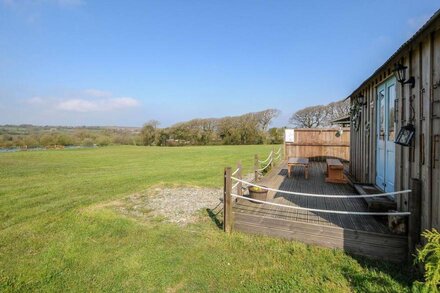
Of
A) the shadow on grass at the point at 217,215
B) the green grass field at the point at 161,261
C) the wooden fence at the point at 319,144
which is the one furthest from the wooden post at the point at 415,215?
the wooden fence at the point at 319,144

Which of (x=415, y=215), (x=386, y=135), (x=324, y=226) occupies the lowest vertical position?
(x=324, y=226)

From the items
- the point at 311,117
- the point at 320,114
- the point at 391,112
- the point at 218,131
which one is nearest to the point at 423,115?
the point at 391,112

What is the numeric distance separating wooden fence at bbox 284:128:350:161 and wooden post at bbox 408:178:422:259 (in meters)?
9.89

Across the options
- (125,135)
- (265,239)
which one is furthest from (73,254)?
(125,135)

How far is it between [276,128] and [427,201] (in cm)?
3418

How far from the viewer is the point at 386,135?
5.00m

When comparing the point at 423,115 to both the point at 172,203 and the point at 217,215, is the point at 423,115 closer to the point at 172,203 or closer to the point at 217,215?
the point at 217,215

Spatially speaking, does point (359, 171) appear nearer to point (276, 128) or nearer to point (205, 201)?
point (205, 201)

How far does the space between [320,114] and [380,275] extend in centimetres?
3488

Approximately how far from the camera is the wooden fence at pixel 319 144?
1245cm

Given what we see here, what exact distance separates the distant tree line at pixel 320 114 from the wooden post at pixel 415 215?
32.4 m

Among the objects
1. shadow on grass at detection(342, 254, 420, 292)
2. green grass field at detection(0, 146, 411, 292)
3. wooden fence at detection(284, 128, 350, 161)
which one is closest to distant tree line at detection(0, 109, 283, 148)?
wooden fence at detection(284, 128, 350, 161)

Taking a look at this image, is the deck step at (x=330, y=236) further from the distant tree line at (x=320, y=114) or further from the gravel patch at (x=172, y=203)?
the distant tree line at (x=320, y=114)

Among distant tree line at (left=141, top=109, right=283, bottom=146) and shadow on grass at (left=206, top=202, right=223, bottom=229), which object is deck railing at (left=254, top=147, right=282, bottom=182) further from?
distant tree line at (left=141, top=109, right=283, bottom=146)
